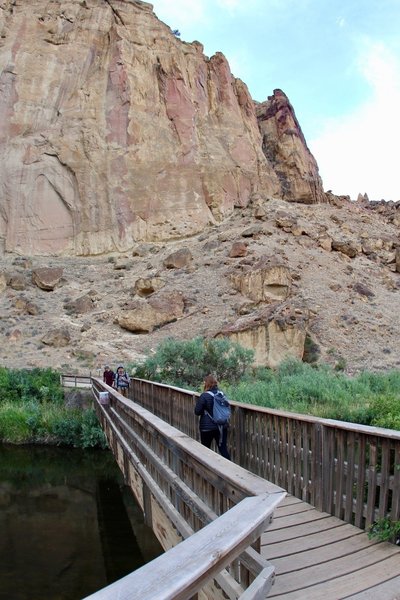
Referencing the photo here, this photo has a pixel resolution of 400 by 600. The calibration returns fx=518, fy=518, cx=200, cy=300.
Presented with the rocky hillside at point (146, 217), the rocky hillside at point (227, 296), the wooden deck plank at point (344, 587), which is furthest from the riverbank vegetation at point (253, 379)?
the rocky hillside at point (146, 217)

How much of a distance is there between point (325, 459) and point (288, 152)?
67080 mm

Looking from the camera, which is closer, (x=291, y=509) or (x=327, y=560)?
(x=327, y=560)

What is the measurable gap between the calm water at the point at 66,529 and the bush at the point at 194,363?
3.97 m

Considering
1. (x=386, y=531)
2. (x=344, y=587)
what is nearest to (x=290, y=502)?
(x=386, y=531)

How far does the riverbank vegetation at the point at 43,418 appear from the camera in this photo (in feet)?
72.1

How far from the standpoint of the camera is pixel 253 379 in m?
22.0

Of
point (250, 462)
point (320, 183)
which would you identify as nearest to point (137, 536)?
point (250, 462)

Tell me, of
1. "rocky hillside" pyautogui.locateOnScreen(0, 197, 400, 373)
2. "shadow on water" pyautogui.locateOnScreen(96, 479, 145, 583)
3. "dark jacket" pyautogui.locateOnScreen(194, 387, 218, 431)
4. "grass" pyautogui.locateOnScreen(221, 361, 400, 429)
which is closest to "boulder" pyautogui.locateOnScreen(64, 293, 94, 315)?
"rocky hillside" pyautogui.locateOnScreen(0, 197, 400, 373)

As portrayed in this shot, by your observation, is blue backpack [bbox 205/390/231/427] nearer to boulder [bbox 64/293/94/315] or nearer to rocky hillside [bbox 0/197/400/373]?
rocky hillside [bbox 0/197/400/373]

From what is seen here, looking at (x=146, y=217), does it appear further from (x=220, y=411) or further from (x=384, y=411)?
(x=220, y=411)

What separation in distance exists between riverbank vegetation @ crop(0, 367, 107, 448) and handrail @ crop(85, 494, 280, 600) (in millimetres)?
19890

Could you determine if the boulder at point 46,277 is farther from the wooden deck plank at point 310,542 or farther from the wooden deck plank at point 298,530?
the wooden deck plank at point 310,542

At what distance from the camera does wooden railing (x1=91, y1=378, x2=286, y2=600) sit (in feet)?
5.27

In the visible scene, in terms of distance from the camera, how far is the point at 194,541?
1.89 metres
